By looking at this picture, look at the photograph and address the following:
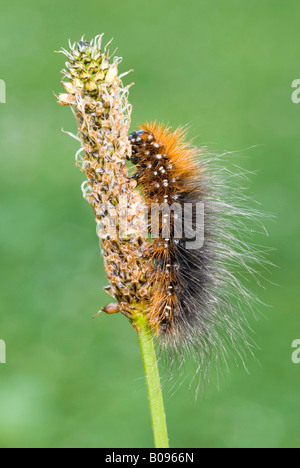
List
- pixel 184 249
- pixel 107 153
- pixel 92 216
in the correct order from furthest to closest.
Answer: pixel 92 216 < pixel 184 249 < pixel 107 153

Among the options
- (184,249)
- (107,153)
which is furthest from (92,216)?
(107,153)

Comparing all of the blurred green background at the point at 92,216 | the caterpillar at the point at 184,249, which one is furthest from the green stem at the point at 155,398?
the blurred green background at the point at 92,216

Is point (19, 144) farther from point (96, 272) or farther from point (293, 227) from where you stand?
point (293, 227)

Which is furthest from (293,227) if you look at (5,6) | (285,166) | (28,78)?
(5,6)

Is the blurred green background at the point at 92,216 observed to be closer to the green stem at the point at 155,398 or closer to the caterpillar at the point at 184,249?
the caterpillar at the point at 184,249

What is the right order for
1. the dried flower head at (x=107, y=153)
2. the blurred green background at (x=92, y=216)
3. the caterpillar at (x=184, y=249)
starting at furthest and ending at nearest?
the blurred green background at (x=92, y=216) → the caterpillar at (x=184, y=249) → the dried flower head at (x=107, y=153)

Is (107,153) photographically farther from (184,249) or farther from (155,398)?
(155,398)

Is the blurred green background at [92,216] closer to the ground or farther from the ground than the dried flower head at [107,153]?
farther from the ground
